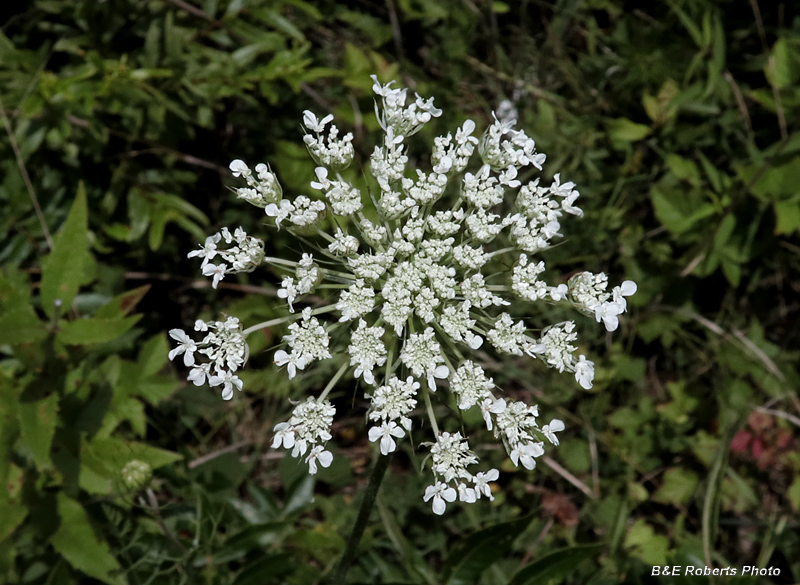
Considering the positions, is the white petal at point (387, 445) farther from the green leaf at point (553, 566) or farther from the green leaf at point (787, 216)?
the green leaf at point (787, 216)

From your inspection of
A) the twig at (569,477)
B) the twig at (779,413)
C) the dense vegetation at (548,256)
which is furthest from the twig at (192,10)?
the twig at (779,413)

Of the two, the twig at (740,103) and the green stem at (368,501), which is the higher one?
the twig at (740,103)

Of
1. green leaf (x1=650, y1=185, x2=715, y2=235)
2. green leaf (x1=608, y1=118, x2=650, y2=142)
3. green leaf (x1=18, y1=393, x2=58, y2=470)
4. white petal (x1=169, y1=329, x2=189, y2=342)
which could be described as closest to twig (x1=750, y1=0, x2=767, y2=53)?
green leaf (x1=608, y1=118, x2=650, y2=142)

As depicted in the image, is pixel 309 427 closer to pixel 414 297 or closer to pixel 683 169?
pixel 414 297

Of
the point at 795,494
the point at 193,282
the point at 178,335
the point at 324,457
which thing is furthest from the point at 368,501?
the point at 795,494

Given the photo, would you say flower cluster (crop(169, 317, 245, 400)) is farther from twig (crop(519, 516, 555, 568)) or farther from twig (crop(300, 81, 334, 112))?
twig (crop(519, 516, 555, 568))

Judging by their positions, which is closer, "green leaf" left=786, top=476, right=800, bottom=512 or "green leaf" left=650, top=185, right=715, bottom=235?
"green leaf" left=786, top=476, right=800, bottom=512
